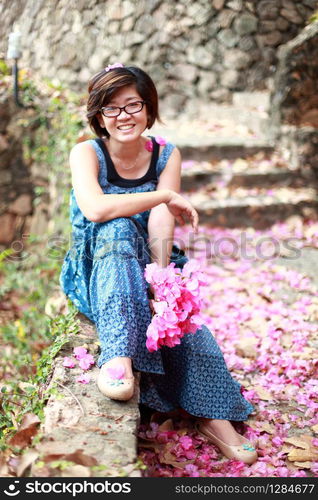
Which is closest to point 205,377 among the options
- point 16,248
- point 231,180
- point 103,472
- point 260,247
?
point 103,472

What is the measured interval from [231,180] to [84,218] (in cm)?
249

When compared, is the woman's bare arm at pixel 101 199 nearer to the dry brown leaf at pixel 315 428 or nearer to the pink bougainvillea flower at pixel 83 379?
the pink bougainvillea flower at pixel 83 379

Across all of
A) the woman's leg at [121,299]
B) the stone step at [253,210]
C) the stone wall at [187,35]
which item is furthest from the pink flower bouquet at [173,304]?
the stone wall at [187,35]

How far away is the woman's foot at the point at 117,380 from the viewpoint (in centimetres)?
180

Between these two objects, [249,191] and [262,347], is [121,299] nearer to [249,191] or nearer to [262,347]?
[262,347]

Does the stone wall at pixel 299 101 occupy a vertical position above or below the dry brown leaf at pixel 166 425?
above

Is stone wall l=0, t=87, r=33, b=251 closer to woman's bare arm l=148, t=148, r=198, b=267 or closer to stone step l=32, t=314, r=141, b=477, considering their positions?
woman's bare arm l=148, t=148, r=198, b=267

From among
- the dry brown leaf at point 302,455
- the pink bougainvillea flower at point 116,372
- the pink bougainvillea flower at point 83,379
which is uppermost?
the pink bougainvillea flower at point 116,372

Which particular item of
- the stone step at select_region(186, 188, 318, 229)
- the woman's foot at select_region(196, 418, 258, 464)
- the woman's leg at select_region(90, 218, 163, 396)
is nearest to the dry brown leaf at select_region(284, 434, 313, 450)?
the woman's foot at select_region(196, 418, 258, 464)

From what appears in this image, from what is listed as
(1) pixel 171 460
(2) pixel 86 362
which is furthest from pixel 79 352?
(1) pixel 171 460

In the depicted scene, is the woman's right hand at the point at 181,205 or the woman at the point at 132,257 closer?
the woman at the point at 132,257

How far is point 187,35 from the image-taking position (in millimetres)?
6043

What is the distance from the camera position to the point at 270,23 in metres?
5.98

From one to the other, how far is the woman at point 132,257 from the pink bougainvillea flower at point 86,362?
103 millimetres
